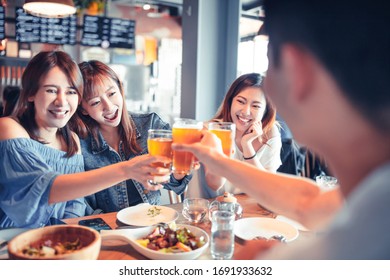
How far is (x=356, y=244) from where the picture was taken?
0.53 metres

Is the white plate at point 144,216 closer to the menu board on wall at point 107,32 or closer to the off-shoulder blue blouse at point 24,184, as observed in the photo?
the off-shoulder blue blouse at point 24,184

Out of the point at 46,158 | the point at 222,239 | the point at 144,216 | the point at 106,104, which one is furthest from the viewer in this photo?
the point at 106,104

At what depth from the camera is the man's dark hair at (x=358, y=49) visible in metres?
0.58

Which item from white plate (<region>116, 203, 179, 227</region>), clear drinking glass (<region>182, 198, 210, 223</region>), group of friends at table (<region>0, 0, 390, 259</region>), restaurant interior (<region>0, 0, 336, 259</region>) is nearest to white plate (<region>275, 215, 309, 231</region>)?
restaurant interior (<region>0, 0, 336, 259</region>)

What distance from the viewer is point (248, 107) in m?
2.08

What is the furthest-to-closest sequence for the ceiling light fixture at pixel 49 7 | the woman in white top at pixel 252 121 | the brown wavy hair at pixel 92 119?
the ceiling light fixture at pixel 49 7, the woman in white top at pixel 252 121, the brown wavy hair at pixel 92 119

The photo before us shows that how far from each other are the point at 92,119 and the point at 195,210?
813 millimetres

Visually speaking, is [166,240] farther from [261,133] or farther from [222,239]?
A: [261,133]

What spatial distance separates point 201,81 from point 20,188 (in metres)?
1.91

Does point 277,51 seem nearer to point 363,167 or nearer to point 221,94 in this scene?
point 363,167

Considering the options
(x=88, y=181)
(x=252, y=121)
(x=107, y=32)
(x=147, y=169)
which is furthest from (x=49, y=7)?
(x=107, y=32)

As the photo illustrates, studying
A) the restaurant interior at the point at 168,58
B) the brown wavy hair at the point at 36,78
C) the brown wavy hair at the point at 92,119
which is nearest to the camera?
the restaurant interior at the point at 168,58

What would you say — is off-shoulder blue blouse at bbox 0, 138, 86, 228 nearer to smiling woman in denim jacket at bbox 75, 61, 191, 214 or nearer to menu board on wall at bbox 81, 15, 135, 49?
smiling woman in denim jacket at bbox 75, 61, 191, 214

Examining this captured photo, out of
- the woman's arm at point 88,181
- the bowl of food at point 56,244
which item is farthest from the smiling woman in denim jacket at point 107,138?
the bowl of food at point 56,244
